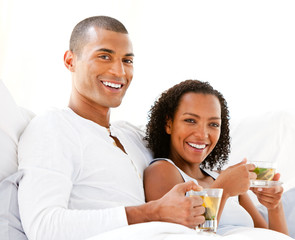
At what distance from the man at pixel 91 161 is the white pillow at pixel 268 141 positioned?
0.69 m

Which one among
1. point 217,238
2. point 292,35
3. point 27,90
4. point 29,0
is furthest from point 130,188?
point 292,35

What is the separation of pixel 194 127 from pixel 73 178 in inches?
24.3

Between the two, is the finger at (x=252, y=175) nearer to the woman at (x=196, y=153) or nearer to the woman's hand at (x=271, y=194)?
the woman at (x=196, y=153)

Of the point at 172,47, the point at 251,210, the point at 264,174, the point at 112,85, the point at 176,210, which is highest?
the point at 172,47

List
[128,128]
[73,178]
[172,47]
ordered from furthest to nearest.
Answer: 1. [172,47]
2. [128,128]
3. [73,178]

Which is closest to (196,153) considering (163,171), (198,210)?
(163,171)

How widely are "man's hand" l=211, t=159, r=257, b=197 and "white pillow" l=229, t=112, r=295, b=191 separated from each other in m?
0.77

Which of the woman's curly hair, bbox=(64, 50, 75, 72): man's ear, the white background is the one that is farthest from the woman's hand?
the white background

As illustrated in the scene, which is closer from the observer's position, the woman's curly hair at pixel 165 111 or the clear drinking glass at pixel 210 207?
the clear drinking glass at pixel 210 207

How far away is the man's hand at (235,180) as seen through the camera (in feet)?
5.90

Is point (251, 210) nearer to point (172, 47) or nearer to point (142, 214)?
point (142, 214)

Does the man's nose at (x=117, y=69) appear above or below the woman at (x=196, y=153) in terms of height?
above

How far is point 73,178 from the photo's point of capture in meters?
1.69

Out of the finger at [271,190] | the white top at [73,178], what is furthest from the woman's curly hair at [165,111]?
the finger at [271,190]
